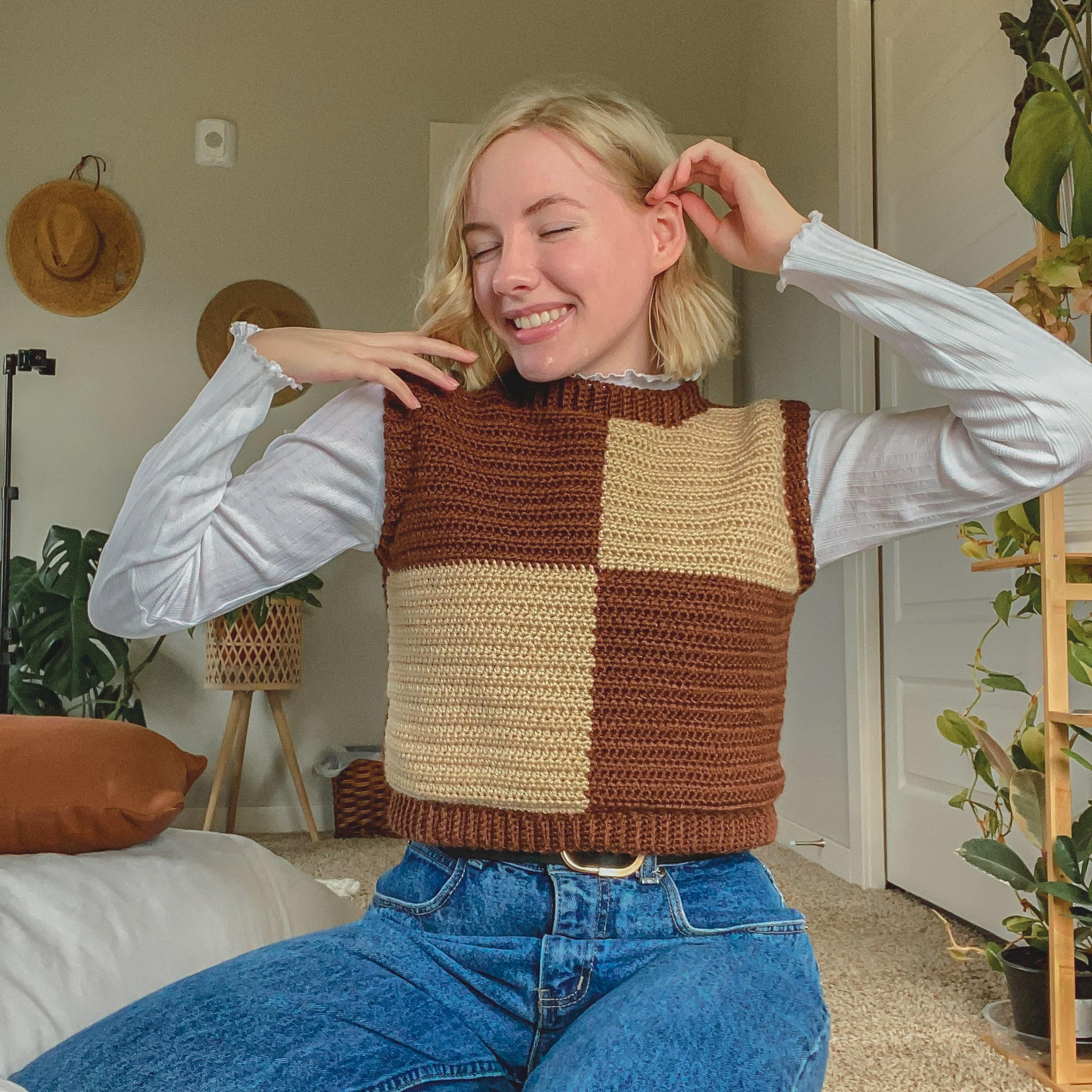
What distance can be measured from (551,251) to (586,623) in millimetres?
323

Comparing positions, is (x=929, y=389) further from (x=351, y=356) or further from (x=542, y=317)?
(x=351, y=356)

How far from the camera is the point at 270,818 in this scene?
3842 millimetres

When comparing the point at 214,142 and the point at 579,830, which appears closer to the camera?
the point at 579,830

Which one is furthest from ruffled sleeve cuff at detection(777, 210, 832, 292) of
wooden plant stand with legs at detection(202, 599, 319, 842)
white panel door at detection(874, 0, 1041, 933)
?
wooden plant stand with legs at detection(202, 599, 319, 842)

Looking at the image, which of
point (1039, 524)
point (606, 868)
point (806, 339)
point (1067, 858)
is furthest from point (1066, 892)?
point (806, 339)

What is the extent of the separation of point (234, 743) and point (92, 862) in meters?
2.61

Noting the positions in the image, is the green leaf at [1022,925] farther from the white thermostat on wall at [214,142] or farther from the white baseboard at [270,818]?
the white thermostat on wall at [214,142]

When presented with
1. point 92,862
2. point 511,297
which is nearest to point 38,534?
point 92,862

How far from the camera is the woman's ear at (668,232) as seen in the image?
1.05 metres

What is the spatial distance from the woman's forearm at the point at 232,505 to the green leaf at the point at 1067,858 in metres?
1.15

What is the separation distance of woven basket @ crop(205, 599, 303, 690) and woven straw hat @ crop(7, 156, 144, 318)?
1257mm

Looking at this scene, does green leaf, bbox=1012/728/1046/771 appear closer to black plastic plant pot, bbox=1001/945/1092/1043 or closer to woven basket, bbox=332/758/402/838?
black plastic plant pot, bbox=1001/945/1092/1043

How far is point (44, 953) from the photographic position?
950 millimetres

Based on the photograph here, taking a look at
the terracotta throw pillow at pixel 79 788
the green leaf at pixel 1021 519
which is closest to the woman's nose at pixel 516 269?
the terracotta throw pillow at pixel 79 788
